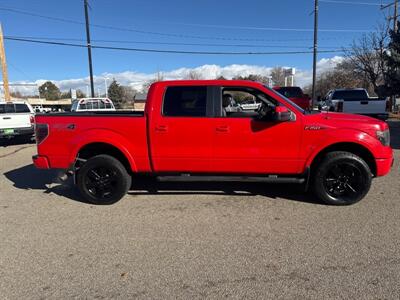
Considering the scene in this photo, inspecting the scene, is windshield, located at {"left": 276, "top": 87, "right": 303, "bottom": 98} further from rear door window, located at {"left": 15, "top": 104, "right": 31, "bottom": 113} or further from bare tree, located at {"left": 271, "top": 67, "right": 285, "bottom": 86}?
bare tree, located at {"left": 271, "top": 67, "right": 285, "bottom": 86}

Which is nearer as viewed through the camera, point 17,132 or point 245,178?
point 245,178

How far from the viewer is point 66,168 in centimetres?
532

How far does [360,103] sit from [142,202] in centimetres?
1044

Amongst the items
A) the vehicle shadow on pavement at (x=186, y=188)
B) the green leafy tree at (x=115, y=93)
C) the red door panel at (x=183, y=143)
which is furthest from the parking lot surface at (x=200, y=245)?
the green leafy tree at (x=115, y=93)

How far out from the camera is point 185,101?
5.07 metres

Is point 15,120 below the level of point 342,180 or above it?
above

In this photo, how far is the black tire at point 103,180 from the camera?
518 centimetres

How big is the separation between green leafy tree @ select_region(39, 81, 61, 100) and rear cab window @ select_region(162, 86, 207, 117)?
12618 cm

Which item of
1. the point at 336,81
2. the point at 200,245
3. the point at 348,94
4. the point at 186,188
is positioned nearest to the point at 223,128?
the point at 186,188

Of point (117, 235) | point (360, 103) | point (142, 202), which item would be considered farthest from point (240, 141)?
point (360, 103)

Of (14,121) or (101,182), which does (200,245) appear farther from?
(14,121)

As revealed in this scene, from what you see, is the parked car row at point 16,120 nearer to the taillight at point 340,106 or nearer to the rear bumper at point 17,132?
the rear bumper at point 17,132

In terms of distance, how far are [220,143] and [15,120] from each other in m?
10.0

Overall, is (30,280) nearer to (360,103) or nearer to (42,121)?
(42,121)
